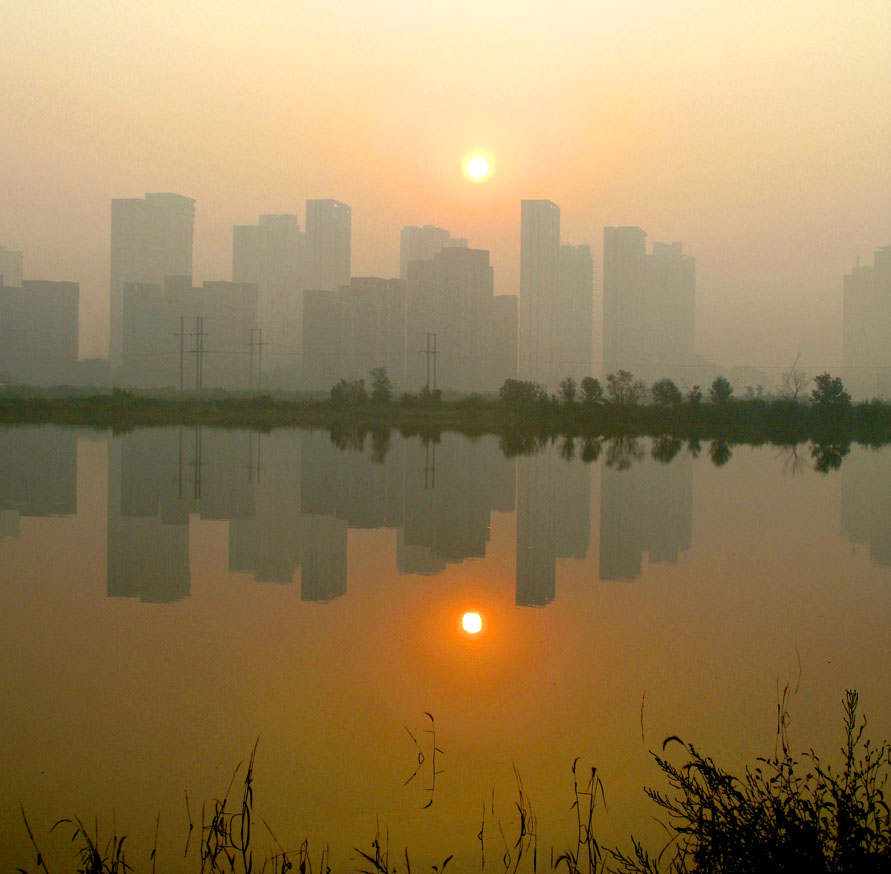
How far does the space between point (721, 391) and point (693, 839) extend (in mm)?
31462

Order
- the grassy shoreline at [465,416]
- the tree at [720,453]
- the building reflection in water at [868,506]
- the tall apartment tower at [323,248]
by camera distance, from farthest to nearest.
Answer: the tall apartment tower at [323,248], the grassy shoreline at [465,416], the tree at [720,453], the building reflection in water at [868,506]

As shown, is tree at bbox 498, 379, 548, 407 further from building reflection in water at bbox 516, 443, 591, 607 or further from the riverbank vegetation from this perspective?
building reflection in water at bbox 516, 443, 591, 607

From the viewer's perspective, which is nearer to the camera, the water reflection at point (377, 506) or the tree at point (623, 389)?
the water reflection at point (377, 506)

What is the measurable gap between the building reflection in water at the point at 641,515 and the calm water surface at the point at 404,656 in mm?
51

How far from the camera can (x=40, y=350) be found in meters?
39.1

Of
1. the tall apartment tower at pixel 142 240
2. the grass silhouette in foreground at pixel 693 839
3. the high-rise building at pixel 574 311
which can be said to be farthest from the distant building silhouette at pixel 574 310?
the grass silhouette in foreground at pixel 693 839

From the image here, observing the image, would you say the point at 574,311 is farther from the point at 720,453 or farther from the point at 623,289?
the point at 720,453

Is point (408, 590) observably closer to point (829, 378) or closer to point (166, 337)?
point (829, 378)

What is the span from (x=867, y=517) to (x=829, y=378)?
24530 mm

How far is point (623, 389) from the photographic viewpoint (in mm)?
34594

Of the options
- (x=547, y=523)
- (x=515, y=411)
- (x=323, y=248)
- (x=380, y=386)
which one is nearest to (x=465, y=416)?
(x=515, y=411)

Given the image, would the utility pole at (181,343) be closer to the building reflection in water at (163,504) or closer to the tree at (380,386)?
the tree at (380,386)

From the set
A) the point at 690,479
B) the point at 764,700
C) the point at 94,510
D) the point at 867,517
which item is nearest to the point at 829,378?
the point at 690,479

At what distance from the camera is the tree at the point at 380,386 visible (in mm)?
37591
